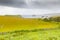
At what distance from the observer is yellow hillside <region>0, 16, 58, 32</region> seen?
3.55 feet

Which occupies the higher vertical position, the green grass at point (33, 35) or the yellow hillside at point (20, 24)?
the yellow hillside at point (20, 24)

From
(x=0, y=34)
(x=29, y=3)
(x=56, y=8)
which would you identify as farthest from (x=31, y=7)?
(x=0, y=34)

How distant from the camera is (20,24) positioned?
44.9 inches

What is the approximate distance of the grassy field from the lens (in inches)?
39.4

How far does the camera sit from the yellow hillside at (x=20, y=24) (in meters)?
1.08

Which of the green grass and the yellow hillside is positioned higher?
the yellow hillside

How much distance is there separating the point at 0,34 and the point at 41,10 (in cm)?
60

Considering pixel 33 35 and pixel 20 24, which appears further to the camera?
pixel 20 24

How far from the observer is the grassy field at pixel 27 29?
1.00 metres

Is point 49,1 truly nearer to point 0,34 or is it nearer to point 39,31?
point 39,31

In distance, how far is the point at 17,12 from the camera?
1380 millimetres

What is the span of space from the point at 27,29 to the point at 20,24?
0.30 feet

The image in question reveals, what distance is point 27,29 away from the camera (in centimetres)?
108

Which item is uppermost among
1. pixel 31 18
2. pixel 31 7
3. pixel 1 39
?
pixel 31 7
